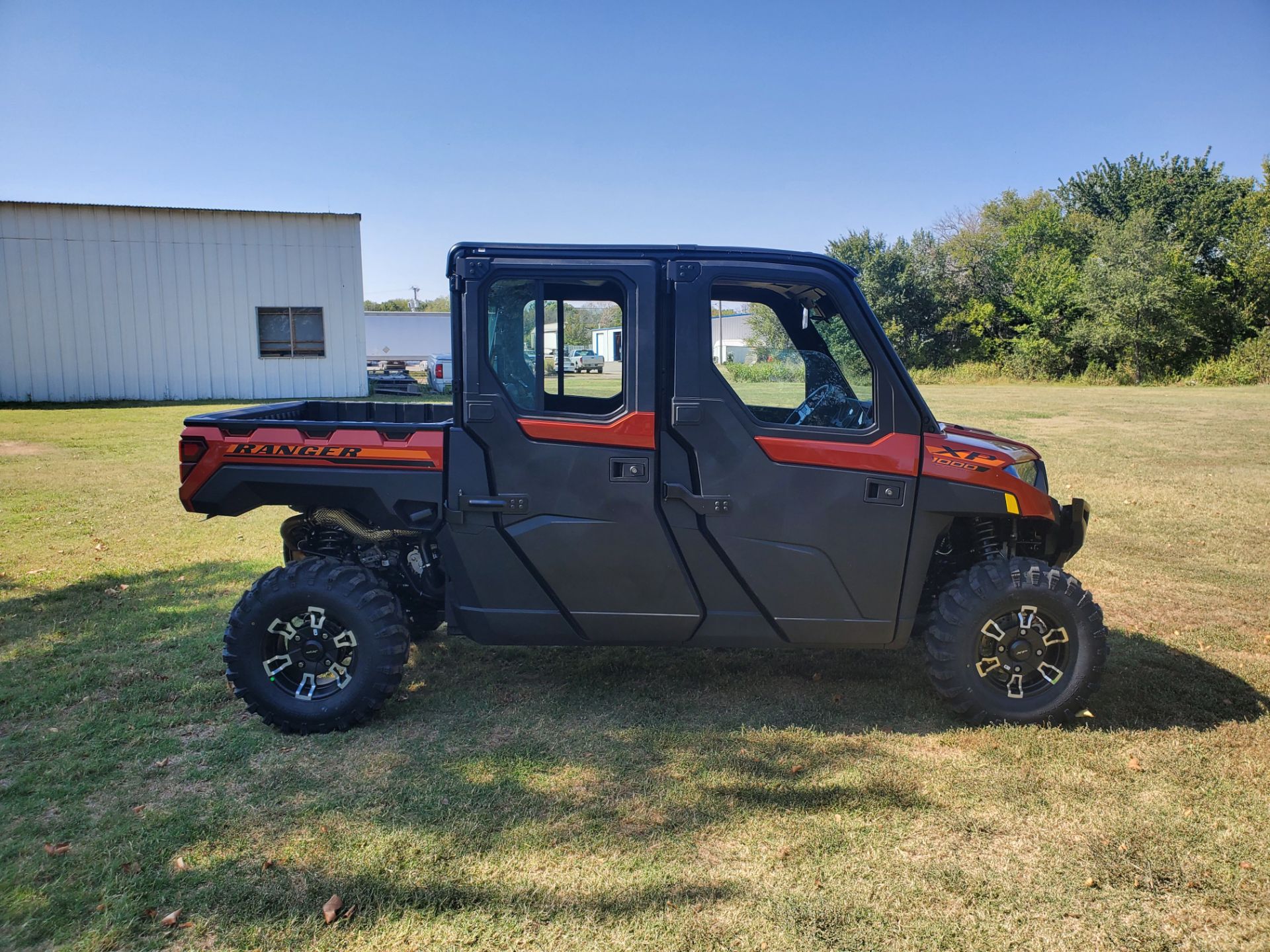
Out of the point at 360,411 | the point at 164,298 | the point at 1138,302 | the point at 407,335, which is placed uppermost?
the point at 1138,302

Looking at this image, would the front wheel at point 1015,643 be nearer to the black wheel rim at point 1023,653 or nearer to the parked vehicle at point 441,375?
the black wheel rim at point 1023,653

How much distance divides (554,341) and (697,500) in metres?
1.10

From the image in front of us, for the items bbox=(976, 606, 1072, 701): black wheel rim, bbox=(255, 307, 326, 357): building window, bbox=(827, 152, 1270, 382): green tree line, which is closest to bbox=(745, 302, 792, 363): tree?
bbox=(976, 606, 1072, 701): black wheel rim

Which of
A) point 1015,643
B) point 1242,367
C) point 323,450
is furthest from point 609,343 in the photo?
point 1242,367

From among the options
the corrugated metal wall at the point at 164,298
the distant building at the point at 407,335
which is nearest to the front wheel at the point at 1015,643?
the corrugated metal wall at the point at 164,298

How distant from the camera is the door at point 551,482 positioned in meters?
4.17

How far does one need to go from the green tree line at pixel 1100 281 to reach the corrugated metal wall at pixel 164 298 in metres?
23.6

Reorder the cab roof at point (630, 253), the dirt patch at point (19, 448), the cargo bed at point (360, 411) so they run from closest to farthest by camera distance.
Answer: the cab roof at point (630, 253) → the cargo bed at point (360, 411) → the dirt patch at point (19, 448)

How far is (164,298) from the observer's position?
23969mm

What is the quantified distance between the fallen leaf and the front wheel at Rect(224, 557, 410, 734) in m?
1.36

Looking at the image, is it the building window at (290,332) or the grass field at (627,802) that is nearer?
the grass field at (627,802)

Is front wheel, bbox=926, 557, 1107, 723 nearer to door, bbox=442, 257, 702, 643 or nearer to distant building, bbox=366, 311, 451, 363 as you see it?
door, bbox=442, 257, 702, 643

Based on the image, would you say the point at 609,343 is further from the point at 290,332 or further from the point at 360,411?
the point at 290,332

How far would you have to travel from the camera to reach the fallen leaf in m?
2.96
